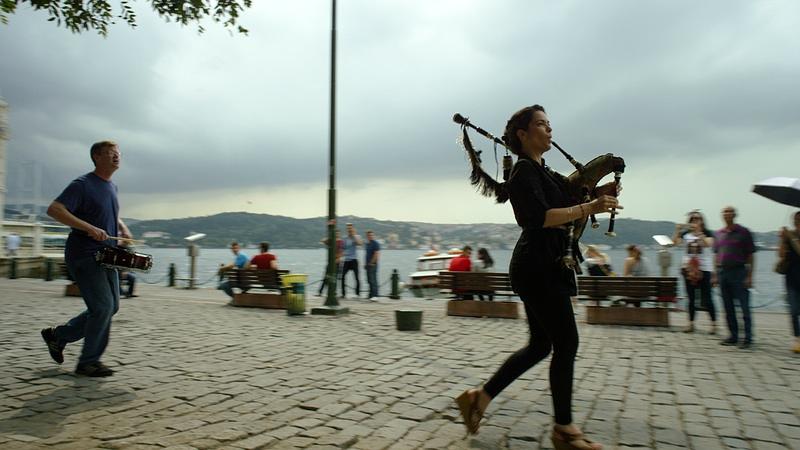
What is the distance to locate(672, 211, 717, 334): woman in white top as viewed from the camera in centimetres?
942

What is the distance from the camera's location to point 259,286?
13.1 m

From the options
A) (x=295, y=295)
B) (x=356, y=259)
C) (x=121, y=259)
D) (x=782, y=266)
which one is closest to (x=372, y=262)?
(x=356, y=259)

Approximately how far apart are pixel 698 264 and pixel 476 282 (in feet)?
13.3

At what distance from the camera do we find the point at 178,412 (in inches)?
163

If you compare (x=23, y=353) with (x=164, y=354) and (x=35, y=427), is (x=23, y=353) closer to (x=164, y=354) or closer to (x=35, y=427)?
(x=164, y=354)

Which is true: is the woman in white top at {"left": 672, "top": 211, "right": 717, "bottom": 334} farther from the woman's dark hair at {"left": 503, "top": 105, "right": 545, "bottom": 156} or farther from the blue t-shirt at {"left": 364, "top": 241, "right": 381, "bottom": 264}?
the blue t-shirt at {"left": 364, "top": 241, "right": 381, "bottom": 264}

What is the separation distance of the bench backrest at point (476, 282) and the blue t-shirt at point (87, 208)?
24.8 feet

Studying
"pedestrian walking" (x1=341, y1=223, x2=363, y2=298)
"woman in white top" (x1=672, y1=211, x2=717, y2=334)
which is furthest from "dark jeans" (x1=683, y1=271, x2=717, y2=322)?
"pedestrian walking" (x1=341, y1=223, x2=363, y2=298)

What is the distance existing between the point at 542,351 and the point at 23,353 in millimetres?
5908

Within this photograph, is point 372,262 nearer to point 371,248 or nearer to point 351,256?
point 371,248

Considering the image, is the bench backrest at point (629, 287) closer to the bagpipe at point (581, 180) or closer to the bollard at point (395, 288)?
the bagpipe at point (581, 180)

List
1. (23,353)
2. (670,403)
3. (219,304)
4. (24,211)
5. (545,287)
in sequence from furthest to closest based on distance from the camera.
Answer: (24,211) → (219,304) → (23,353) → (670,403) → (545,287)

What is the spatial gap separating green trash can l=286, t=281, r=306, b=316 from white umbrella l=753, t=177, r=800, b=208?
8.54 m

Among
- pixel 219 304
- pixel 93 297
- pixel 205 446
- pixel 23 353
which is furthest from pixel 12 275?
pixel 205 446
